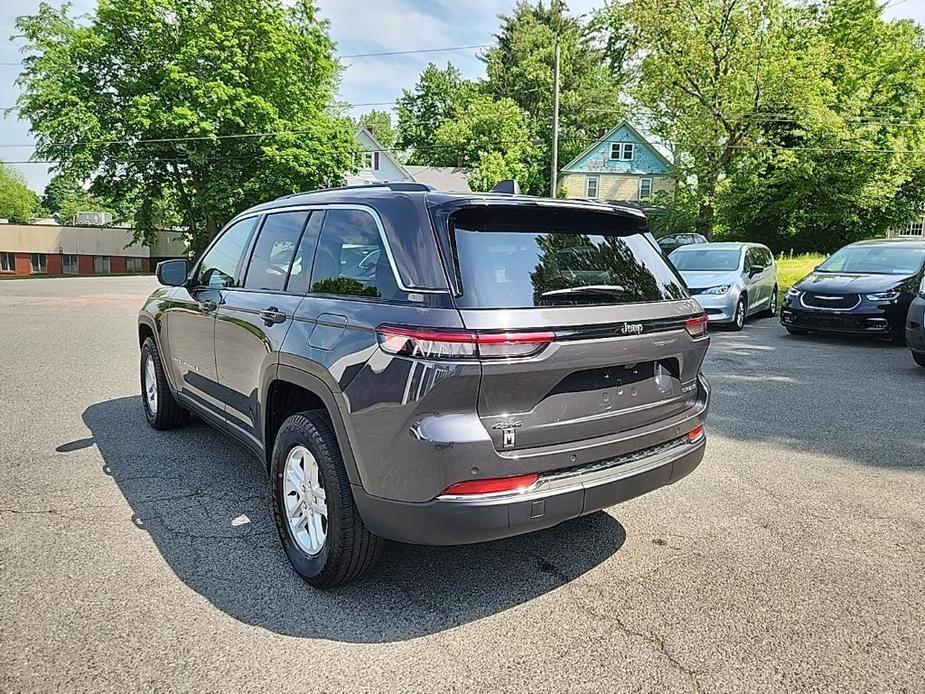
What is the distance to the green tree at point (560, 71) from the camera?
174ft

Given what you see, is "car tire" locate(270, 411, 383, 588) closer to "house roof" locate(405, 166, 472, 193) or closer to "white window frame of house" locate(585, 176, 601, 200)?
"white window frame of house" locate(585, 176, 601, 200)

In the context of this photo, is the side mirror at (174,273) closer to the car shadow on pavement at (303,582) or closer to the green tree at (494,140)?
the car shadow on pavement at (303,582)

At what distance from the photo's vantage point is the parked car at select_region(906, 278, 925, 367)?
309 inches

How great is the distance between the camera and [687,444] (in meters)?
3.32

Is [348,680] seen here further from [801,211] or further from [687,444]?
[801,211]

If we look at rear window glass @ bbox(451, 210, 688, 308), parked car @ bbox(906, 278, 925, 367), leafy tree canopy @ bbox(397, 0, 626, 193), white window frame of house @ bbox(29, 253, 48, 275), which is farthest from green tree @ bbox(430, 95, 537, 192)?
rear window glass @ bbox(451, 210, 688, 308)

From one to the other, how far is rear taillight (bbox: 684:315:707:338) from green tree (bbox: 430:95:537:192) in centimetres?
4476

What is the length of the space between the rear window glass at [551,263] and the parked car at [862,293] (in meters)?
8.09

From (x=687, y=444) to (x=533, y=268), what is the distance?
4.09 ft

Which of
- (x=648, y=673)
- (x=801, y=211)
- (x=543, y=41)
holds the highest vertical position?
(x=543, y=41)

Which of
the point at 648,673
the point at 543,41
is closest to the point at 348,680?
the point at 648,673

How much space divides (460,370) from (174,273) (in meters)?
3.35

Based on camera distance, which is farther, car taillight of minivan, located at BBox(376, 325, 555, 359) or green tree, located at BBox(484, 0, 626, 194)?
green tree, located at BBox(484, 0, 626, 194)

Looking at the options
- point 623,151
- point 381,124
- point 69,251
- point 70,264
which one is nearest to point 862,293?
point 623,151
